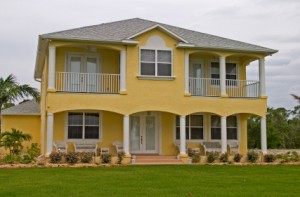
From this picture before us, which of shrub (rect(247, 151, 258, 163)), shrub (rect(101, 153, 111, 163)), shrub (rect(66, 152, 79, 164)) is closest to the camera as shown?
shrub (rect(66, 152, 79, 164))

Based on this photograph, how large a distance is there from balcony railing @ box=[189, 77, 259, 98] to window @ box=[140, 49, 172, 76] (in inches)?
64.4

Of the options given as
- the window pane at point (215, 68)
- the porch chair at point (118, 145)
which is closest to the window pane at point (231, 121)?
the window pane at point (215, 68)

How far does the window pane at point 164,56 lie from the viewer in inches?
920

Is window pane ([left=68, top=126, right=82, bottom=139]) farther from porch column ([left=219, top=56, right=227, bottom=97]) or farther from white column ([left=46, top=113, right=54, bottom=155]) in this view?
porch column ([left=219, top=56, right=227, bottom=97])

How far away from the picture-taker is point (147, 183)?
44.6ft

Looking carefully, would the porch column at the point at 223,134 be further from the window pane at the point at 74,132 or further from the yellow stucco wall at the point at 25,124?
the yellow stucco wall at the point at 25,124

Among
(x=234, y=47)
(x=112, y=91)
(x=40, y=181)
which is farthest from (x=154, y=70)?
(x=40, y=181)

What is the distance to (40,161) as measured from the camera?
2067 centimetres

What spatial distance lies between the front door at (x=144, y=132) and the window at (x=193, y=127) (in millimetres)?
1460

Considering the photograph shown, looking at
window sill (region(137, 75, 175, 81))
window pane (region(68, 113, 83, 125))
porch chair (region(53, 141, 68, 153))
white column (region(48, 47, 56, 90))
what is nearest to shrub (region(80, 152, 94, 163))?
porch chair (region(53, 141, 68, 153))

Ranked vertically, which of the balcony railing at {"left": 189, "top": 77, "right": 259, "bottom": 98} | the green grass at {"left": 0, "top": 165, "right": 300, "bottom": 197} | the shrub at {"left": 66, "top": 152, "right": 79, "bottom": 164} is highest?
the balcony railing at {"left": 189, "top": 77, "right": 259, "bottom": 98}

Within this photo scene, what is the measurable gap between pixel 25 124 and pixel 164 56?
1078 cm

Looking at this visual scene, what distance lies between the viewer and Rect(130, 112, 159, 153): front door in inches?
955

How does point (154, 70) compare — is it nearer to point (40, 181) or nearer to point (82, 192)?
point (40, 181)
